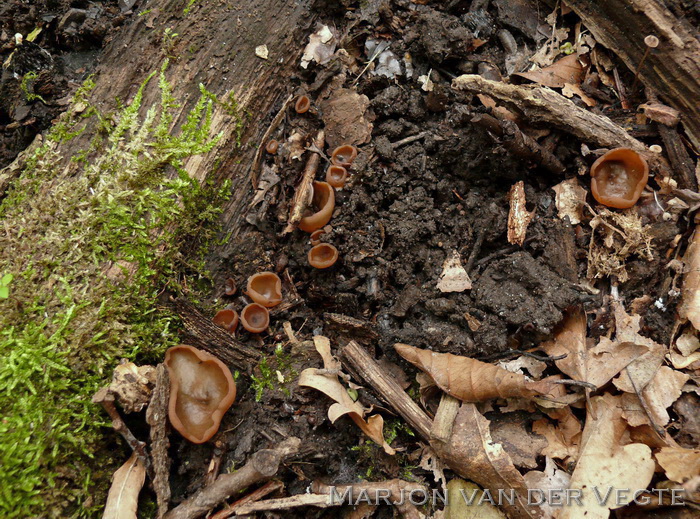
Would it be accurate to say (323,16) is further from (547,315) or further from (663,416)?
(663,416)

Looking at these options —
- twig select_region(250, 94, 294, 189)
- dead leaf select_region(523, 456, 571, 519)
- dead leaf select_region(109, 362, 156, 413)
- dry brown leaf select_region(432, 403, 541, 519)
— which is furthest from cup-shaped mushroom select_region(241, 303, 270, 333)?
dead leaf select_region(523, 456, 571, 519)

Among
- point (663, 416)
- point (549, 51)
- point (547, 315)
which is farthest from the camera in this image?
point (549, 51)

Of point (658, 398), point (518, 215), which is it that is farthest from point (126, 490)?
point (658, 398)

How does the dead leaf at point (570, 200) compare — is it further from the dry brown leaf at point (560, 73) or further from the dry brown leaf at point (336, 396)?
the dry brown leaf at point (336, 396)

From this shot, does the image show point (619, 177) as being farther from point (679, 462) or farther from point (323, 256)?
point (323, 256)

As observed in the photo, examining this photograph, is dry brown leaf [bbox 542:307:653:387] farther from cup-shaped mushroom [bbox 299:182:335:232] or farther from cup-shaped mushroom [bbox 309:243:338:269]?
cup-shaped mushroom [bbox 299:182:335:232]

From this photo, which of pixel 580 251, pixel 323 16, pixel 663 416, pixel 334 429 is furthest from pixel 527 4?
pixel 334 429

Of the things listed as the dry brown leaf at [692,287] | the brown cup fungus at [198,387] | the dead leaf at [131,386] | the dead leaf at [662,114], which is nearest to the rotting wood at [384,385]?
the brown cup fungus at [198,387]
